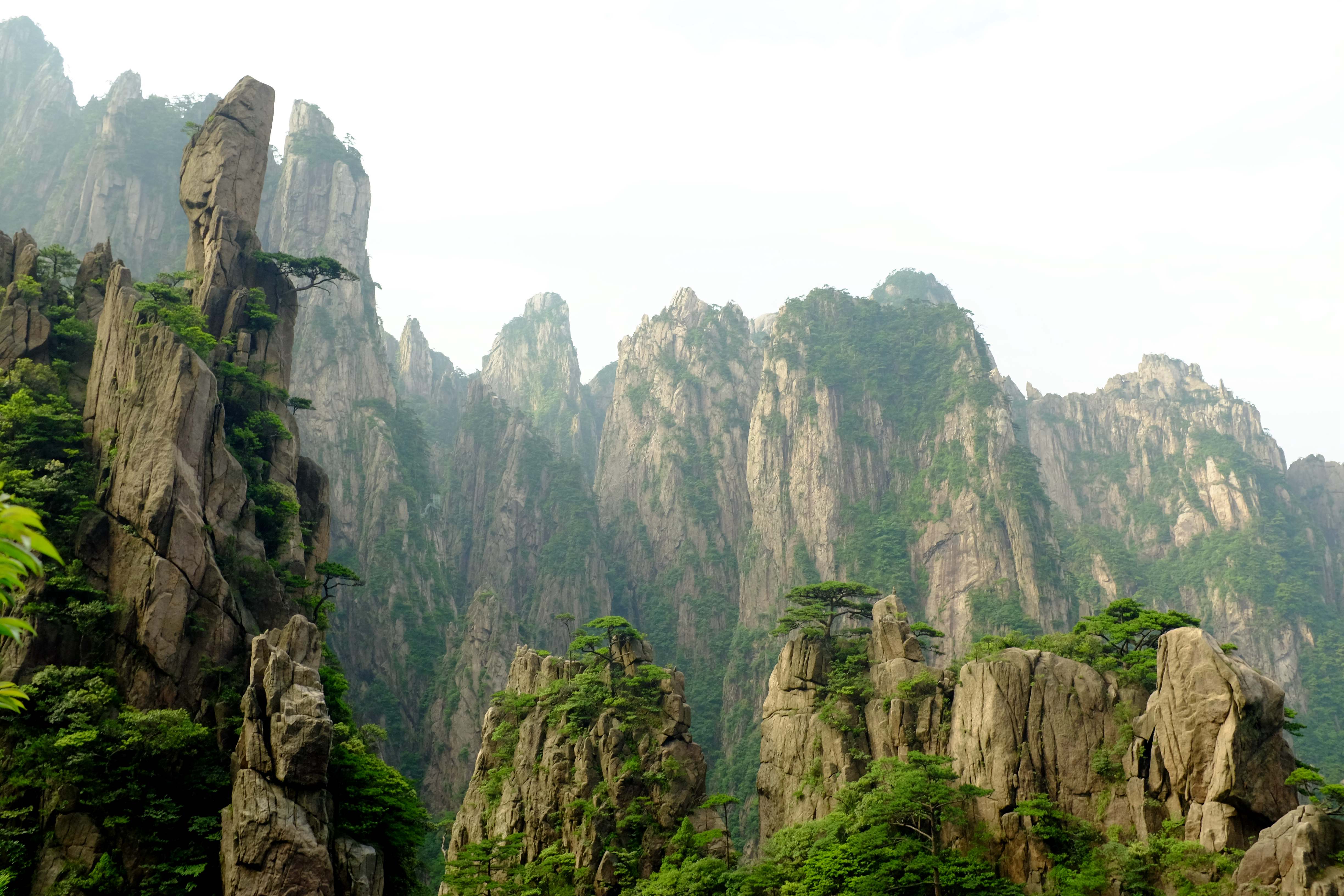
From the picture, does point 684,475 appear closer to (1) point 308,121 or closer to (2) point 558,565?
(2) point 558,565

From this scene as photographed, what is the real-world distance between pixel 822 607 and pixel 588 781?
47.0 ft

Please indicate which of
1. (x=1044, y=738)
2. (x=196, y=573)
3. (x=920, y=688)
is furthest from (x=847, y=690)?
(x=196, y=573)

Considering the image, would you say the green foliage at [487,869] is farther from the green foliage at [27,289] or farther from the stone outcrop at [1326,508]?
the stone outcrop at [1326,508]

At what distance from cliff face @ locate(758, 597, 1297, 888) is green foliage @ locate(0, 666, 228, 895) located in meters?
23.7

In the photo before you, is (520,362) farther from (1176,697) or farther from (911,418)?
(1176,697)

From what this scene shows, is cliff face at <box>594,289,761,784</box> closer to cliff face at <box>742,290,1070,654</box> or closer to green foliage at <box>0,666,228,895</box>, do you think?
cliff face at <box>742,290,1070,654</box>

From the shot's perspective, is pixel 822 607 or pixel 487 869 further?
pixel 822 607

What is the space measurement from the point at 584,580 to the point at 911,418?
128 ft

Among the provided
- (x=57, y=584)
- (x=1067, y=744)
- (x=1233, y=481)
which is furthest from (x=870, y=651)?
(x=1233, y=481)

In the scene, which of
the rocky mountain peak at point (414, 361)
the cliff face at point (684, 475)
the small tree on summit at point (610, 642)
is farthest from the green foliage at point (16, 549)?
the rocky mountain peak at point (414, 361)

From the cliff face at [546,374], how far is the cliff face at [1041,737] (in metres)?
90.2

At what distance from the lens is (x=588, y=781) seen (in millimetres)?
38844

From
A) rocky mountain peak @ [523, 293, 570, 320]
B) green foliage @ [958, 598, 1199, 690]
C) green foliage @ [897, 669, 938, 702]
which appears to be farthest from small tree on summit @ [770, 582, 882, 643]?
rocky mountain peak @ [523, 293, 570, 320]

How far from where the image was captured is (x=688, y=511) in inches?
4215
